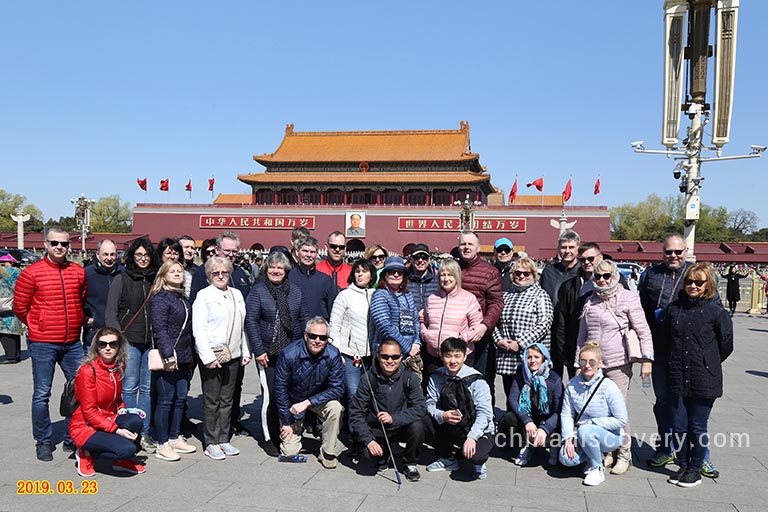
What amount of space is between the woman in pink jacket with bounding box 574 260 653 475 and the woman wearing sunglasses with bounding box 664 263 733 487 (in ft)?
0.64

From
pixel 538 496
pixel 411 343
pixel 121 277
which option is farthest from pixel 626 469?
pixel 121 277

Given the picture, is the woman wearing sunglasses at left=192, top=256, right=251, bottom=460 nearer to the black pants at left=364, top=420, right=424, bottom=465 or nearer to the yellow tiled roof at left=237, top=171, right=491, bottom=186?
the black pants at left=364, top=420, right=424, bottom=465

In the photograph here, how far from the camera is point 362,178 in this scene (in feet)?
109

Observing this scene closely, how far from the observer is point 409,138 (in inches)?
1369

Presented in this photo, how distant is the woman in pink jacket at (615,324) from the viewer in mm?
3887

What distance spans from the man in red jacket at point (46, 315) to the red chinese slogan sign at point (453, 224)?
27122mm

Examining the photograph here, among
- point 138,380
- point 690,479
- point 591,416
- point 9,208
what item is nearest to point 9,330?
point 138,380

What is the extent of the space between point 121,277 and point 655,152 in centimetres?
1480

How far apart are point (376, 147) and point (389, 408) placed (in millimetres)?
31446

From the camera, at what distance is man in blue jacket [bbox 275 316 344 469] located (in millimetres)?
3936

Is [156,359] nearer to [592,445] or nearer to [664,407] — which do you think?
[592,445]

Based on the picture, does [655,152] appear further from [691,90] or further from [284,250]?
[284,250]

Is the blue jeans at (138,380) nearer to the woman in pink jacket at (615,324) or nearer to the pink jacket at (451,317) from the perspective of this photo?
the pink jacket at (451,317)

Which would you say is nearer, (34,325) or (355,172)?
(34,325)
